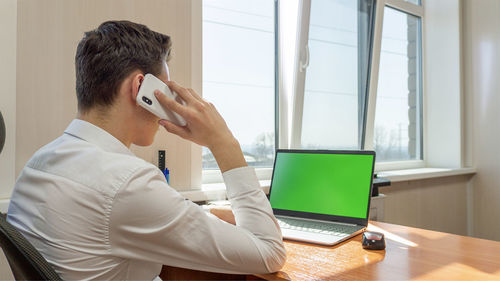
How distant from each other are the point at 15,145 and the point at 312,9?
6.44 ft

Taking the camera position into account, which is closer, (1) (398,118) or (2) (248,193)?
(2) (248,193)

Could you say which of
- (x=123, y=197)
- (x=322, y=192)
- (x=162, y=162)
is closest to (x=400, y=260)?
(x=322, y=192)

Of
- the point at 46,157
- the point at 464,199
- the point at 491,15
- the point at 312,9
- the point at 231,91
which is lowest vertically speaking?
the point at 464,199

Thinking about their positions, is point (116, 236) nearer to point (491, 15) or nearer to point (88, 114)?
point (88, 114)

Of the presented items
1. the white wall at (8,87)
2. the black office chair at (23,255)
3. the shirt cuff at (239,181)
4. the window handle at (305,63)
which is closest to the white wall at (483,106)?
the window handle at (305,63)

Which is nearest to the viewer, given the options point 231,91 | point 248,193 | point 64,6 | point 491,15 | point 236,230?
point 236,230

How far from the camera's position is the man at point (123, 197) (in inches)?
28.0

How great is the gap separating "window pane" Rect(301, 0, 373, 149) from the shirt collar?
1847 millimetres

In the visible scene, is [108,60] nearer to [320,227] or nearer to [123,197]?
[123,197]

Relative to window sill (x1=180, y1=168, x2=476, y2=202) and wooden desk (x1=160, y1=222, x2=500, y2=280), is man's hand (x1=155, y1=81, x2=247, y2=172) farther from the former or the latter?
window sill (x1=180, y1=168, x2=476, y2=202)

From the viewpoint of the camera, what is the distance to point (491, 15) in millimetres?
3342

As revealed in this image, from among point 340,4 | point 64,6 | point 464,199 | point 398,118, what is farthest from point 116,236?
point 464,199

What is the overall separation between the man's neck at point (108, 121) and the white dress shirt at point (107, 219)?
28 mm

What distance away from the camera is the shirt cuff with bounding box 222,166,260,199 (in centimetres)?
94
